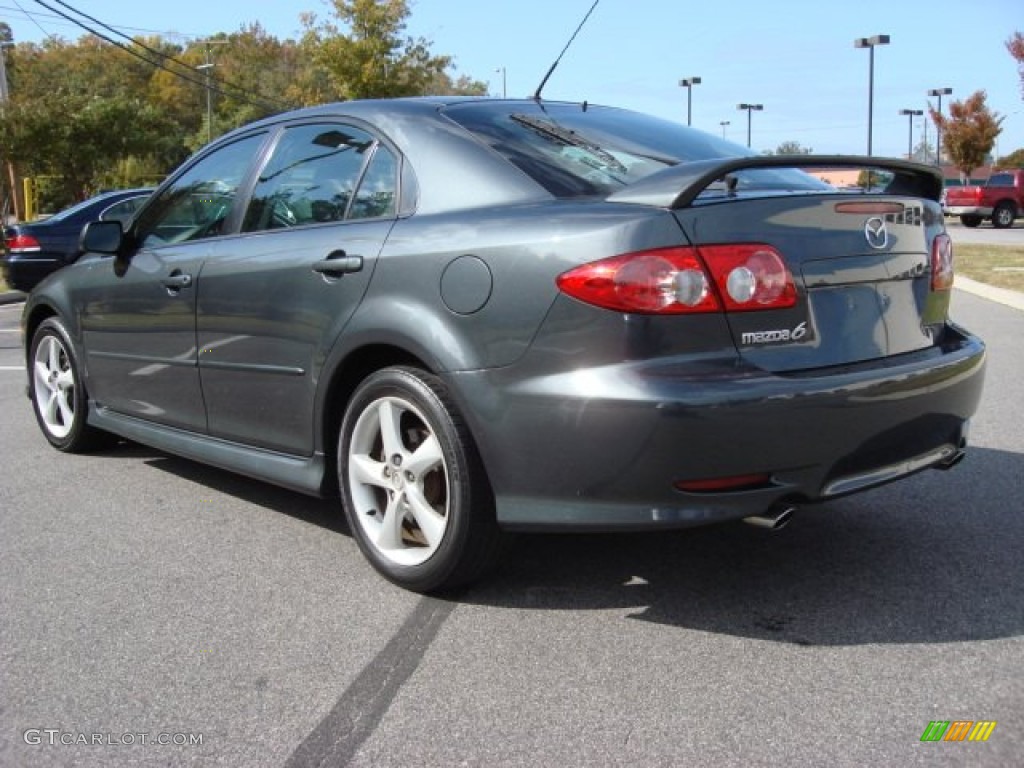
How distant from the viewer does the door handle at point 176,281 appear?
14.1 feet

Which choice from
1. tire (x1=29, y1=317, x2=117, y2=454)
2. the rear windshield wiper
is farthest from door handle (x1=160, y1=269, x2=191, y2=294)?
the rear windshield wiper

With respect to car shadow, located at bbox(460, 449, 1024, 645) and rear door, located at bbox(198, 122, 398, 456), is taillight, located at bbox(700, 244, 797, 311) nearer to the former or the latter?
car shadow, located at bbox(460, 449, 1024, 645)

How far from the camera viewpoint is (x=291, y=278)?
3.73 m

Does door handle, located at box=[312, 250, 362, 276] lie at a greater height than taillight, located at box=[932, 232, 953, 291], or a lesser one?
greater

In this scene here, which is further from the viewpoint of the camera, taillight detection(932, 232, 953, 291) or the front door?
the front door

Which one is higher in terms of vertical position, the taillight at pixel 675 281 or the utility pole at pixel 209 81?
the utility pole at pixel 209 81

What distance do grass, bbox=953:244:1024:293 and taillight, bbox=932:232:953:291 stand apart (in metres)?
10.1

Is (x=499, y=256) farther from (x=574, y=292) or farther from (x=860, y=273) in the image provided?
(x=860, y=273)

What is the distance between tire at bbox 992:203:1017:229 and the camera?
110 feet

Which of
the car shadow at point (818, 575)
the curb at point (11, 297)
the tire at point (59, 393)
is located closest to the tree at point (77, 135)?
the curb at point (11, 297)

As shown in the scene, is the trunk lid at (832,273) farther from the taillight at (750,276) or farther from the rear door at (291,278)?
the rear door at (291,278)

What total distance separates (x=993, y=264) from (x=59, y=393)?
50.6ft

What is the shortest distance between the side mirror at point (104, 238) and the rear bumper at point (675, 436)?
8.00 feet

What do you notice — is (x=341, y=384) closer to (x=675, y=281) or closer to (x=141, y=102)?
(x=675, y=281)
